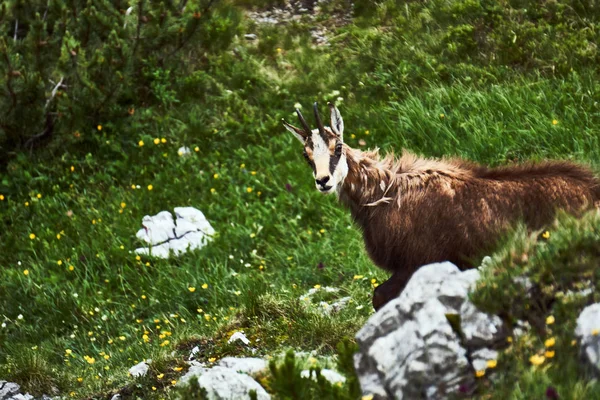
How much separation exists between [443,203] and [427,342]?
1.98 metres

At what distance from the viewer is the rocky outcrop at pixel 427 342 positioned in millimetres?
4699

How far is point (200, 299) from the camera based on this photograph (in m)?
9.14

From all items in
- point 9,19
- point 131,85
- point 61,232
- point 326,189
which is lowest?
point 61,232

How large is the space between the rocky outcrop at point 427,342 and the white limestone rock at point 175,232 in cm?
533

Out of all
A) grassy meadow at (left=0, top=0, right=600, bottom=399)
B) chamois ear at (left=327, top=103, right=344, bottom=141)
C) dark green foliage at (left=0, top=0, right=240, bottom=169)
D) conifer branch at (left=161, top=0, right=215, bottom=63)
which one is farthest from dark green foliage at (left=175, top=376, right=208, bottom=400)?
conifer branch at (left=161, top=0, right=215, bottom=63)

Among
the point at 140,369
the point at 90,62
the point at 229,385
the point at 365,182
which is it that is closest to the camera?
the point at 229,385

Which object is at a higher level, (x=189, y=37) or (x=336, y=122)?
(x=336, y=122)

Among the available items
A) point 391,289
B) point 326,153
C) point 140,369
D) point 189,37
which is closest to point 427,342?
point 391,289

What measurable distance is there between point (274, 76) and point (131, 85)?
198cm

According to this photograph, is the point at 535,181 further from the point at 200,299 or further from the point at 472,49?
the point at 472,49

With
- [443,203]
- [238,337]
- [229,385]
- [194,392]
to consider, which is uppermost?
[443,203]

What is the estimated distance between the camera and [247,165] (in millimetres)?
11477

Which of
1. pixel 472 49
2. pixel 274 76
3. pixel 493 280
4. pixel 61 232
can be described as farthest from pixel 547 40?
pixel 493 280

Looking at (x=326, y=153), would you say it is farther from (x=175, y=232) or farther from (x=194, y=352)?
(x=175, y=232)
